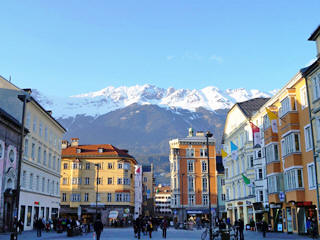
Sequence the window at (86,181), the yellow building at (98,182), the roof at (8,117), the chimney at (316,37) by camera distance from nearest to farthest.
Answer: the chimney at (316,37)
the roof at (8,117)
the yellow building at (98,182)
the window at (86,181)

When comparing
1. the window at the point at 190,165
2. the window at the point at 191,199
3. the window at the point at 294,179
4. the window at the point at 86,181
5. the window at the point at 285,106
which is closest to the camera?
the window at the point at 294,179

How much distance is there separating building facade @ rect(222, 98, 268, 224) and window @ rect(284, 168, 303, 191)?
10.9 metres

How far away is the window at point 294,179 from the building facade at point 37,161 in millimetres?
26913

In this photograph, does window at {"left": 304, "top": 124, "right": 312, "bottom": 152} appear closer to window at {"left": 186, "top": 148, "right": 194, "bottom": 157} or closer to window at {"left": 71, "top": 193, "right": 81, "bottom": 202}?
window at {"left": 71, "top": 193, "right": 81, "bottom": 202}

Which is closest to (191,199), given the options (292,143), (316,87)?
(292,143)

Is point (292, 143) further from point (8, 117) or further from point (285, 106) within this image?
point (8, 117)

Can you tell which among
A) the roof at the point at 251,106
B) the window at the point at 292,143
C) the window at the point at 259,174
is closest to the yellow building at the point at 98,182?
the roof at the point at 251,106

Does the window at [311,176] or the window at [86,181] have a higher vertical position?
the window at [86,181]

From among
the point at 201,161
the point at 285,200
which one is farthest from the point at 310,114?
the point at 201,161

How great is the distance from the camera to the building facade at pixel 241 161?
174 feet

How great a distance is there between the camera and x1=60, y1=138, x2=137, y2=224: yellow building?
8181 centimetres

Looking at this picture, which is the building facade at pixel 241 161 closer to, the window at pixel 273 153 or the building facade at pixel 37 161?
the window at pixel 273 153

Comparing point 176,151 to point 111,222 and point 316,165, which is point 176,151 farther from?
point 316,165

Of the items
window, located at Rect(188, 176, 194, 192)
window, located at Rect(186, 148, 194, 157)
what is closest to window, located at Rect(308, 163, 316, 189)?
window, located at Rect(188, 176, 194, 192)
